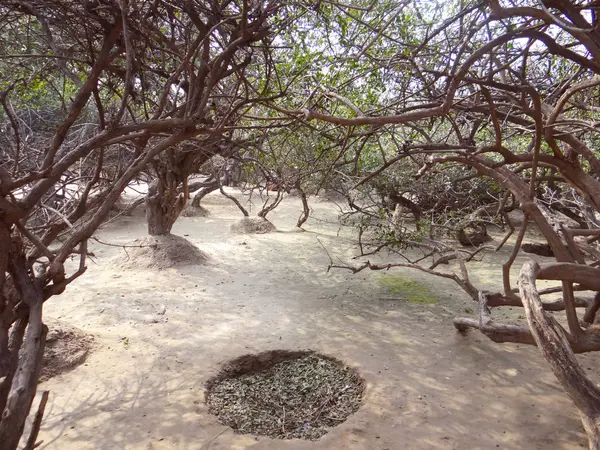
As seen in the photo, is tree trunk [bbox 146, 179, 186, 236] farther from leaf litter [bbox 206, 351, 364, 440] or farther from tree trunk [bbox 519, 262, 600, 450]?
tree trunk [bbox 519, 262, 600, 450]

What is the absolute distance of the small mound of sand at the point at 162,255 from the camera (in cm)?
824

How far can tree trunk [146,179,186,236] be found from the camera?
356 inches

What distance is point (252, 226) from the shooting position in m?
11.8

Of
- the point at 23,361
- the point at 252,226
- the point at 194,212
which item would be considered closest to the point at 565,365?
the point at 23,361

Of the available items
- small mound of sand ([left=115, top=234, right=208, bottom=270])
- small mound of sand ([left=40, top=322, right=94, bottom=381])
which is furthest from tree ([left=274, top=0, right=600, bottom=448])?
small mound of sand ([left=115, top=234, right=208, bottom=270])

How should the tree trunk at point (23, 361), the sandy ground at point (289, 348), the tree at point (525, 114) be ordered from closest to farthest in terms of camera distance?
the tree trunk at point (23, 361) → the tree at point (525, 114) → the sandy ground at point (289, 348)

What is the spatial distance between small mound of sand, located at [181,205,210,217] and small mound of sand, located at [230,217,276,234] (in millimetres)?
2791

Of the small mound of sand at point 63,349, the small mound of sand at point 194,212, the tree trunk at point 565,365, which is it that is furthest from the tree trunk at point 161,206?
the tree trunk at point 565,365

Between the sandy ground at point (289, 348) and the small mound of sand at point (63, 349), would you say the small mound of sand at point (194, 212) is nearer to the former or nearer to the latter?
the sandy ground at point (289, 348)

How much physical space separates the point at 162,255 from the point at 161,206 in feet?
3.77

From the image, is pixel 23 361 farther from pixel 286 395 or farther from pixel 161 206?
pixel 161 206

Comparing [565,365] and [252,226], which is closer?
[565,365]

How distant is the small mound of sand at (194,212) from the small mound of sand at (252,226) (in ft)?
9.16

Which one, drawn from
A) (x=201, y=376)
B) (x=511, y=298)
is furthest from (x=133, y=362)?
(x=511, y=298)
